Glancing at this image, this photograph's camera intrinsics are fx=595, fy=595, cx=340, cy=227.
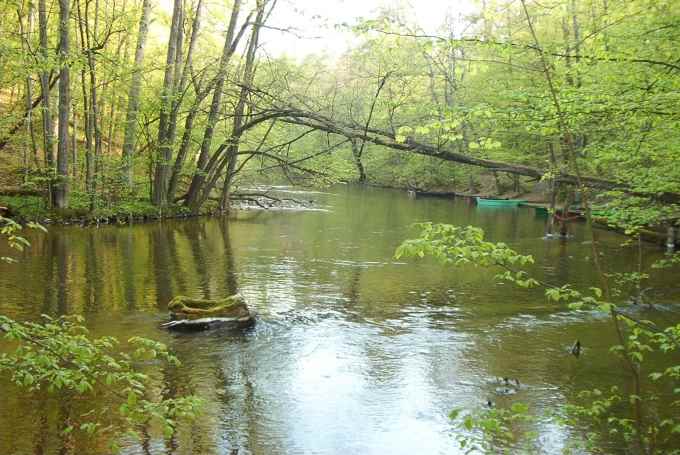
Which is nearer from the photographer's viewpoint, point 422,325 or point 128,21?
point 422,325

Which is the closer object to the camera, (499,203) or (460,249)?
(460,249)

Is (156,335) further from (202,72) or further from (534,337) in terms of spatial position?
(202,72)

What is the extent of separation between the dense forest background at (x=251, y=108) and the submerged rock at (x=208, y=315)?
146 inches

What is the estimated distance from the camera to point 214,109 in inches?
960

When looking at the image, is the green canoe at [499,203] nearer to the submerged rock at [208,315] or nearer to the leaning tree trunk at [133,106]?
the leaning tree trunk at [133,106]

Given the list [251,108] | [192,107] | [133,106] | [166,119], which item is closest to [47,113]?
[133,106]

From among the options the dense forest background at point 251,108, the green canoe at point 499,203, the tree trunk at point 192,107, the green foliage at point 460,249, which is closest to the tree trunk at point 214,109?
the dense forest background at point 251,108

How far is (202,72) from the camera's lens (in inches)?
930

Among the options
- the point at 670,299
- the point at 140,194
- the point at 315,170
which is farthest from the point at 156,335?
the point at 140,194

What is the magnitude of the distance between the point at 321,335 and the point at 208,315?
7.09ft

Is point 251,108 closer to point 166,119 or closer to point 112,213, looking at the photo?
point 166,119

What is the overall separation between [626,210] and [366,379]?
267 inches

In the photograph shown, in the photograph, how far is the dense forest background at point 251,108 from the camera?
918cm

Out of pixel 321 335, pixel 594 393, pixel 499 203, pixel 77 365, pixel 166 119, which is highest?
pixel 166 119
